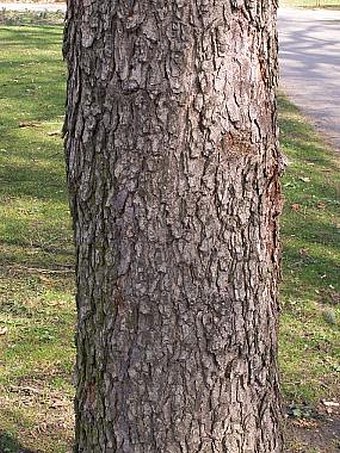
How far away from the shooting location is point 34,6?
2547cm

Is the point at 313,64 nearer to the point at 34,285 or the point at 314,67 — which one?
the point at 314,67

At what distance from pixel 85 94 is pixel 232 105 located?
367 millimetres

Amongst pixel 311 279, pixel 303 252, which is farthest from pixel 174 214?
pixel 303 252

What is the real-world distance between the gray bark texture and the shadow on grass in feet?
2.93

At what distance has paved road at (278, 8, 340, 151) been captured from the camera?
10.7 meters

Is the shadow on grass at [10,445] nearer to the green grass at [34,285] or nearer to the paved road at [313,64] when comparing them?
the green grass at [34,285]

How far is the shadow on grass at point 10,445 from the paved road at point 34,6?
21624 millimetres

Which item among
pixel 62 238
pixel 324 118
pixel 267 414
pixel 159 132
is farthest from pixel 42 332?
pixel 324 118

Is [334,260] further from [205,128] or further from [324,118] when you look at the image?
[324,118]

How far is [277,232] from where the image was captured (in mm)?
2365

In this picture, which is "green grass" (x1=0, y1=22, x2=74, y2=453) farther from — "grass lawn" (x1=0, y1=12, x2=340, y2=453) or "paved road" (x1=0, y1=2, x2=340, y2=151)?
"paved road" (x1=0, y1=2, x2=340, y2=151)

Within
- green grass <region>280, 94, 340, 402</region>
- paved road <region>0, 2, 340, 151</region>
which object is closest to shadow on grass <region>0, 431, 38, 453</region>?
green grass <region>280, 94, 340, 402</region>

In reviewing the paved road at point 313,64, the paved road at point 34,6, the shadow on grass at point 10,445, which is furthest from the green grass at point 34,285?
the paved road at point 34,6

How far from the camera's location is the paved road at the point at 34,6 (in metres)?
24.1
